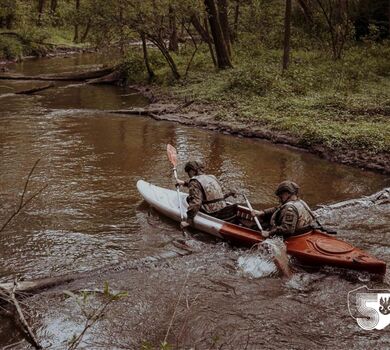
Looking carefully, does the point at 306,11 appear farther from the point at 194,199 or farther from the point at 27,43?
the point at 194,199

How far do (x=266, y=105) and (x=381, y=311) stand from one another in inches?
394

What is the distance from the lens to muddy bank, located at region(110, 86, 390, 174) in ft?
32.4

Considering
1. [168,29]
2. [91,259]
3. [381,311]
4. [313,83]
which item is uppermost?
[168,29]

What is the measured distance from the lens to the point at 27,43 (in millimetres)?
29188

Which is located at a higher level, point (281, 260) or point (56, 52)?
point (56, 52)

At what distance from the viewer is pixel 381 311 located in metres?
3.75

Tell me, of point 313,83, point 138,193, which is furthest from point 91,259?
point 313,83

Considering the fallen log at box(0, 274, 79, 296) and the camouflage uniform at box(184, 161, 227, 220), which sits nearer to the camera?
the fallen log at box(0, 274, 79, 296)

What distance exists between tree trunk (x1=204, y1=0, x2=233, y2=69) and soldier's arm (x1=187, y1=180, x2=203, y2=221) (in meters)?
11.6

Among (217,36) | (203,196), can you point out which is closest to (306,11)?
(217,36)

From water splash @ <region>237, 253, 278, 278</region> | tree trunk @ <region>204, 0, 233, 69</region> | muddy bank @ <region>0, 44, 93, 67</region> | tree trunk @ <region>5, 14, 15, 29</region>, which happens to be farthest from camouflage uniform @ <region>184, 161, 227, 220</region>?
tree trunk @ <region>5, 14, 15, 29</region>

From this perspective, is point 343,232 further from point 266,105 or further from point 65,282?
point 266,105

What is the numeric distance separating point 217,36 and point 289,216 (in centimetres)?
1309

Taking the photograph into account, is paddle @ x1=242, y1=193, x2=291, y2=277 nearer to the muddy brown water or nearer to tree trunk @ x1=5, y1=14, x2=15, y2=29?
the muddy brown water
